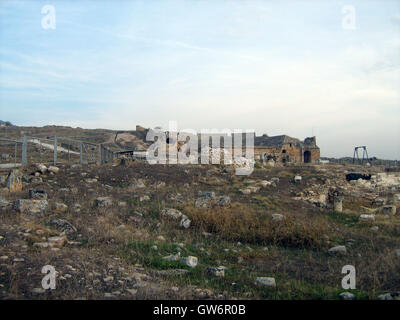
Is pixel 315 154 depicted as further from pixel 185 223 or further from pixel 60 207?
pixel 60 207

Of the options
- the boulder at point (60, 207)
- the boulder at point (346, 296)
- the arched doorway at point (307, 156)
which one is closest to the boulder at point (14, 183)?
the boulder at point (60, 207)

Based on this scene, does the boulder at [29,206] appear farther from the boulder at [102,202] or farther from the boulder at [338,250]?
the boulder at [338,250]

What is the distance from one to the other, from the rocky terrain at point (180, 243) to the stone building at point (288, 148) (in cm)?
2008

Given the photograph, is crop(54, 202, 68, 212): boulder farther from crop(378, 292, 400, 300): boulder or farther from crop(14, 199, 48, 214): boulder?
crop(378, 292, 400, 300): boulder

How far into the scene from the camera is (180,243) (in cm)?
588

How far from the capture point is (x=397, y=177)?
1953 centimetres

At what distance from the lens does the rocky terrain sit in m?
3.84

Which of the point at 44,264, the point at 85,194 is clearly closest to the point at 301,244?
the point at 44,264

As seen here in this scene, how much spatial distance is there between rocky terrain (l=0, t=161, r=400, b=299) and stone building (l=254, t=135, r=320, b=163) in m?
20.1

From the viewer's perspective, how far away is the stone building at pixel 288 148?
31266mm

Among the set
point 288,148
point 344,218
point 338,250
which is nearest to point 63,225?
point 338,250

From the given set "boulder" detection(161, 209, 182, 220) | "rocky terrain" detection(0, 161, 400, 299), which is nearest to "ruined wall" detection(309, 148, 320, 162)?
"rocky terrain" detection(0, 161, 400, 299)

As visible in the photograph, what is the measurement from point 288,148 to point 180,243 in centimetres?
2909
